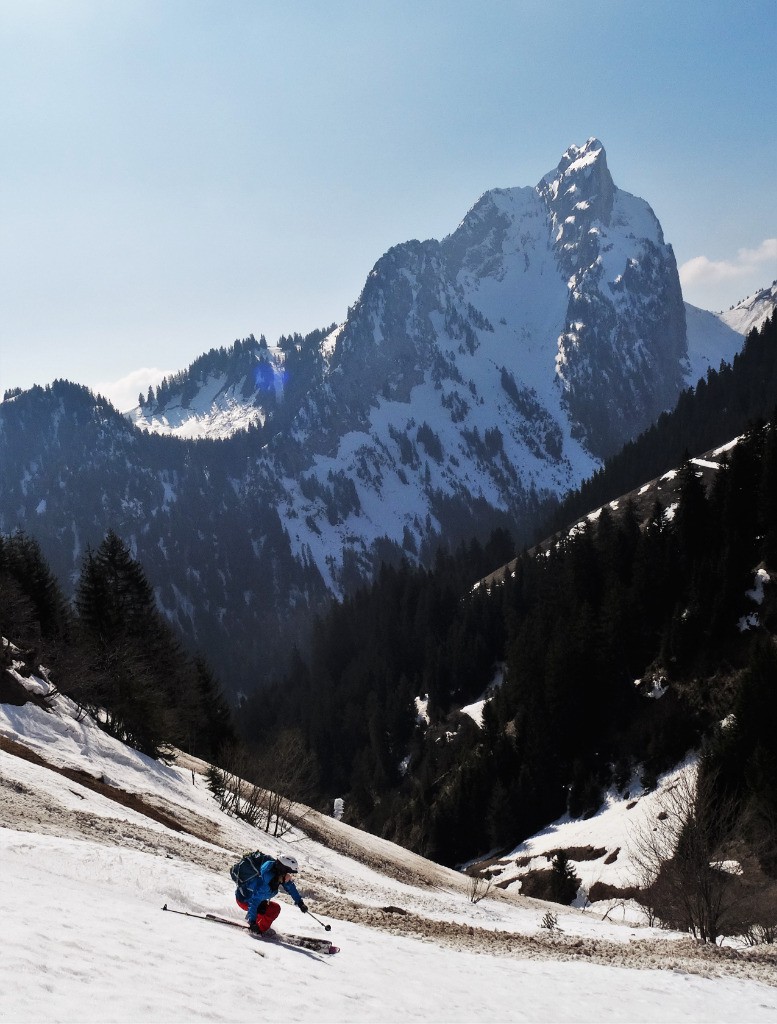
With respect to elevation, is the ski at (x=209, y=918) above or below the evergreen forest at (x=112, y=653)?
below

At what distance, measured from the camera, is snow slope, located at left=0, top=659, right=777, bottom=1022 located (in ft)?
31.6

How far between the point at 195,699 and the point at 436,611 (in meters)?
80.1

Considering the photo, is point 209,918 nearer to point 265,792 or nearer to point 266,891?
point 266,891

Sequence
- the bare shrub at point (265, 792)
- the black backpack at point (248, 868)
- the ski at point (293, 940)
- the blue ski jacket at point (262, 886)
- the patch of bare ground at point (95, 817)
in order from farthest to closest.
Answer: the bare shrub at point (265, 792) < the patch of bare ground at point (95, 817) < the black backpack at point (248, 868) < the blue ski jacket at point (262, 886) < the ski at point (293, 940)

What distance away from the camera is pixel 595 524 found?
11569cm

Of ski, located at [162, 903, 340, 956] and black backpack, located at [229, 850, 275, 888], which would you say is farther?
black backpack, located at [229, 850, 275, 888]

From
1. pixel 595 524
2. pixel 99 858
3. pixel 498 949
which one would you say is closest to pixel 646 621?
pixel 595 524

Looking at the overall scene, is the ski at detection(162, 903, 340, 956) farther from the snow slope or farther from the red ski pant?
the snow slope

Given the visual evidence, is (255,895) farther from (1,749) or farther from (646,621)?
(646,621)

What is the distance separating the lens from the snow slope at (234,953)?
9634 millimetres

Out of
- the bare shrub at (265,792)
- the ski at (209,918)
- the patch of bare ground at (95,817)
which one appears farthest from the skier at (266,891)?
the bare shrub at (265,792)

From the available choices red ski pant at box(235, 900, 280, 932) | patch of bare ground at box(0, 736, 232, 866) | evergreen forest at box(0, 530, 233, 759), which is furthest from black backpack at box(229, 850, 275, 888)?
evergreen forest at box(0, 530, 233, 759)

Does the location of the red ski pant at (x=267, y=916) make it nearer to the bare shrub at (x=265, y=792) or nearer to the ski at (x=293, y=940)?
the ski at (x=293, y=940)

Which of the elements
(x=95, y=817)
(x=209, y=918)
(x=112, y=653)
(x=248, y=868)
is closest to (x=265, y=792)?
(x=112, y=653)
